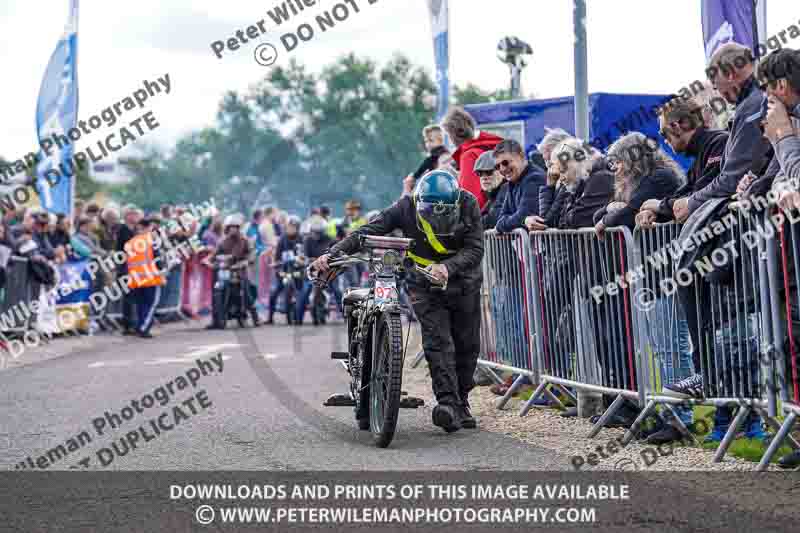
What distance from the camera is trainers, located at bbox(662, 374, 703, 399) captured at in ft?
23.1

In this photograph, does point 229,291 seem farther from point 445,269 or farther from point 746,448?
point 746,448

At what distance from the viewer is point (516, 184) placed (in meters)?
10.1

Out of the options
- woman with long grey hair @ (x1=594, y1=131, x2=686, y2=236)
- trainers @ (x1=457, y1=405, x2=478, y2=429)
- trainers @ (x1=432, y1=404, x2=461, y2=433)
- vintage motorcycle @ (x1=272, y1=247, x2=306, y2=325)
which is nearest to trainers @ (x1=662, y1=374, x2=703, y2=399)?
woman with long grey hair @ (x1=594, y1=131, x2=686, y2=236)

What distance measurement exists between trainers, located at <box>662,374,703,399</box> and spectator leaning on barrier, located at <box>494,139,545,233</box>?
284cm

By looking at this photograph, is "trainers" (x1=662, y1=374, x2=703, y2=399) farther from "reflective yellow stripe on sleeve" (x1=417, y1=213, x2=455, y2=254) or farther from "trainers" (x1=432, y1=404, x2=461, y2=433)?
"reflective yellow stripe on sleeve" (x1=417, y1=213, x2=455, y2=254)

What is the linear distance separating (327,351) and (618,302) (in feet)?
27.6

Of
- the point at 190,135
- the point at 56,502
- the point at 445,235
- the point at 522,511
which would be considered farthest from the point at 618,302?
the point at 190,135

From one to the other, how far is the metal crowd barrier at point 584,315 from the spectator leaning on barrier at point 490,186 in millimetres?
1492

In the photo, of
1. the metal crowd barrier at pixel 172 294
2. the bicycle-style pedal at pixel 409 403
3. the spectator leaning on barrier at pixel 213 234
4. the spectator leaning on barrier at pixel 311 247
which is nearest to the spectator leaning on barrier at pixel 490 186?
the bicycle-style pedal at pixel 409 403

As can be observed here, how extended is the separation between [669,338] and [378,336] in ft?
6.10

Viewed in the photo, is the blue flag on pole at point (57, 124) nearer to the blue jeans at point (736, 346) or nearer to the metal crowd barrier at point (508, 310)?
the metal crowd barrier at point (508, 310)

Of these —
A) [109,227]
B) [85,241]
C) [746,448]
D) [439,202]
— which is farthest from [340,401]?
[109,227]

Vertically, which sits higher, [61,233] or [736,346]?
[61,233]

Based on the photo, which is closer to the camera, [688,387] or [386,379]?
[688,387]
